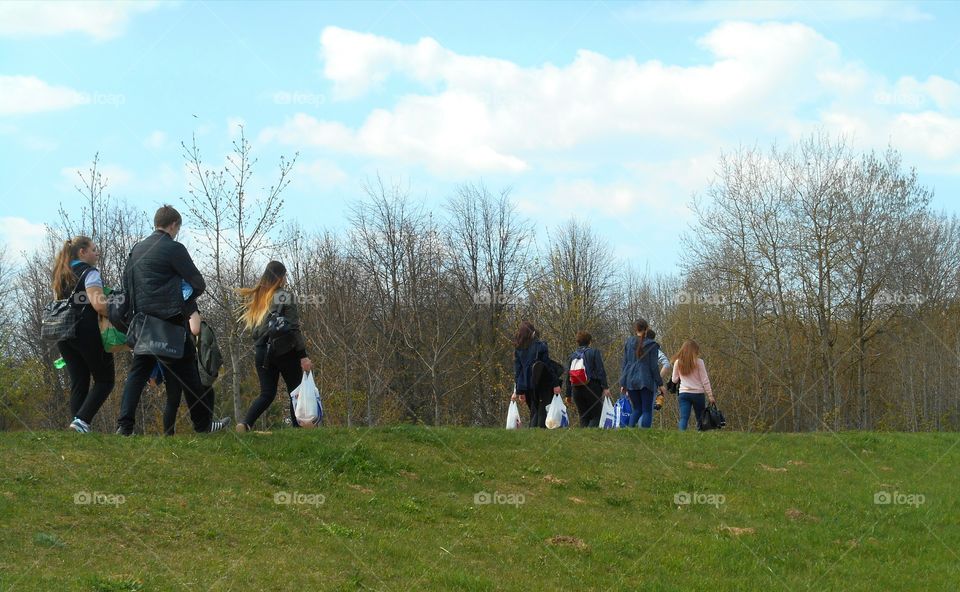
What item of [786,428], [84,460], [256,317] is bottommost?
[786,428]

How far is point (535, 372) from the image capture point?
16328 mm

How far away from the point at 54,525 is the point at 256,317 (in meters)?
3.81

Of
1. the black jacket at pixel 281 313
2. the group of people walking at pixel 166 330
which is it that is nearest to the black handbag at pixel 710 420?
the group of people walking at pixel 166 330

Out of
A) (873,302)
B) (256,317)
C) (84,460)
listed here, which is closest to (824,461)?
(256,317)

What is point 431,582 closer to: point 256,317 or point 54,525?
point 54,525

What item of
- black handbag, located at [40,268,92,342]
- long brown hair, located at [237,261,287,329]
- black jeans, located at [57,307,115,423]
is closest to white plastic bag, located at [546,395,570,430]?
long brown hair, located at [237,261,287,329]

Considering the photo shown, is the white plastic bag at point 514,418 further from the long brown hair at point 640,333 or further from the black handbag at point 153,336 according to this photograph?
the black handbag at point 153,336

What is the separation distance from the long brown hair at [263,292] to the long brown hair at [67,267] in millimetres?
1724

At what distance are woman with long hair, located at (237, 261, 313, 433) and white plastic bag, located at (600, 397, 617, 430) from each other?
7.21 m

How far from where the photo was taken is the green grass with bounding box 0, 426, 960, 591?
7426mm

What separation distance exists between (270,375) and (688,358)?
25.8ft

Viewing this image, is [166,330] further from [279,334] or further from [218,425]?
[218,425]

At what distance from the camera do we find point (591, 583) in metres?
8.34

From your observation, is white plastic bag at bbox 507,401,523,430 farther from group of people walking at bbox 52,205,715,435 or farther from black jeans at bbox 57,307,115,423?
black jeans at bbox 57,307,115,423
